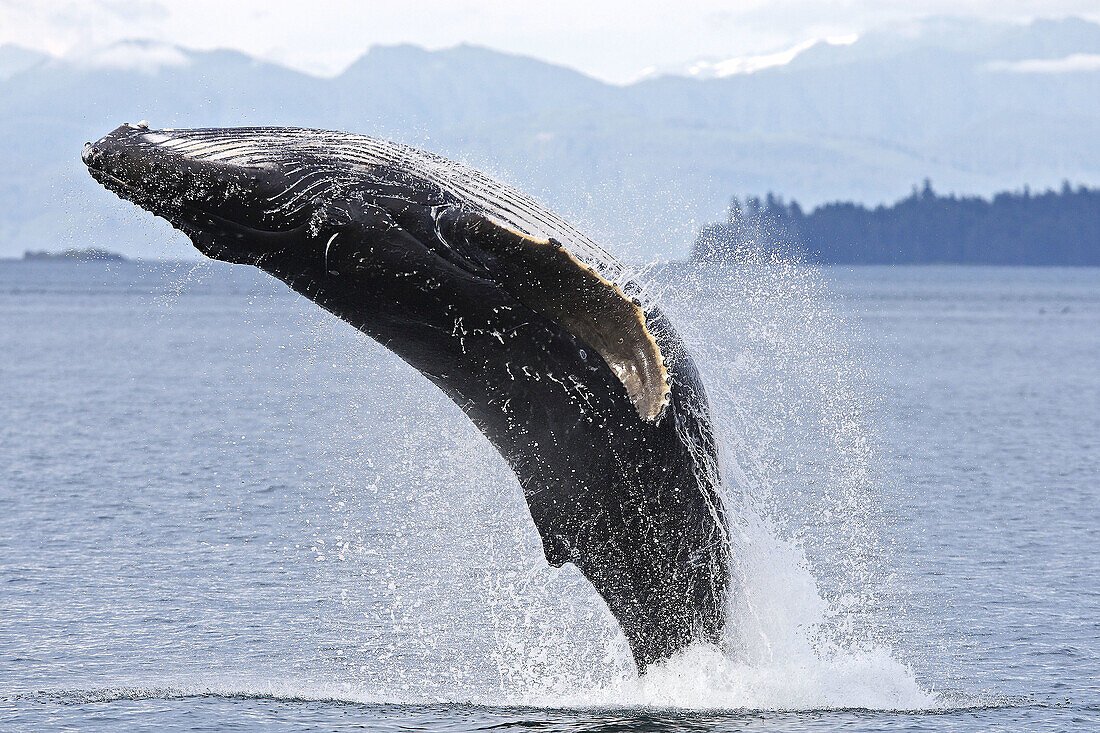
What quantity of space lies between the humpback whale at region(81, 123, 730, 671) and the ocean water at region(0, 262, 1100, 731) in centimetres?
90

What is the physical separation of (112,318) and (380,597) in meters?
101

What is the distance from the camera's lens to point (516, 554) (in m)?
21.2

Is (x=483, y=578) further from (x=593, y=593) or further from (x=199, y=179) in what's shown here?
(x=199, y=179)

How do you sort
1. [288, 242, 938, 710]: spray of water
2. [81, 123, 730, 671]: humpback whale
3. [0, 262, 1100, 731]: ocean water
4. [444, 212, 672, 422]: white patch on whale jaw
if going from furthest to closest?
[0, 262, 1100, 731]: ocean water
[288, 242, 938, 710]: spray of water
[81, 123, 730, 671]: humpback whale
[444, 212, 672, 422]: white patch on whale jaw

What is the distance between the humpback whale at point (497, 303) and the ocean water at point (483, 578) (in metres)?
0.90

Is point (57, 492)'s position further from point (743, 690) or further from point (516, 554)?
point (743, 690)

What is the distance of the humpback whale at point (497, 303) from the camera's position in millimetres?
9836

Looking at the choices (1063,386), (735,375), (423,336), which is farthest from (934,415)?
(423,336)

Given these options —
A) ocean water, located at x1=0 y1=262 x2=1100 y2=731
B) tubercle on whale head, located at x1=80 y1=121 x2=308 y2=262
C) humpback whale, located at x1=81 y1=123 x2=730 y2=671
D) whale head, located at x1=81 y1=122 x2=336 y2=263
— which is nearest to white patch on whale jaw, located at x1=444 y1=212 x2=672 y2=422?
humpback whale, located at x1=81 y1=123 x2=730 y2=671

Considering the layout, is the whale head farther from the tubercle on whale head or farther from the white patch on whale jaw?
the white patch on whale jaw

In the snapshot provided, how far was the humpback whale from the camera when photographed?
32.3 feet

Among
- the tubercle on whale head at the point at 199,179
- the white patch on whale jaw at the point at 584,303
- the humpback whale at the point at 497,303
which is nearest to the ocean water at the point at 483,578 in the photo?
the humpback whale at the point at 497,303

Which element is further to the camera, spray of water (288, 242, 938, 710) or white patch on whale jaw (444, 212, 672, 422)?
spray of water (288, 242, 938, 710)

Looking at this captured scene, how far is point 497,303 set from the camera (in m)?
10.2
